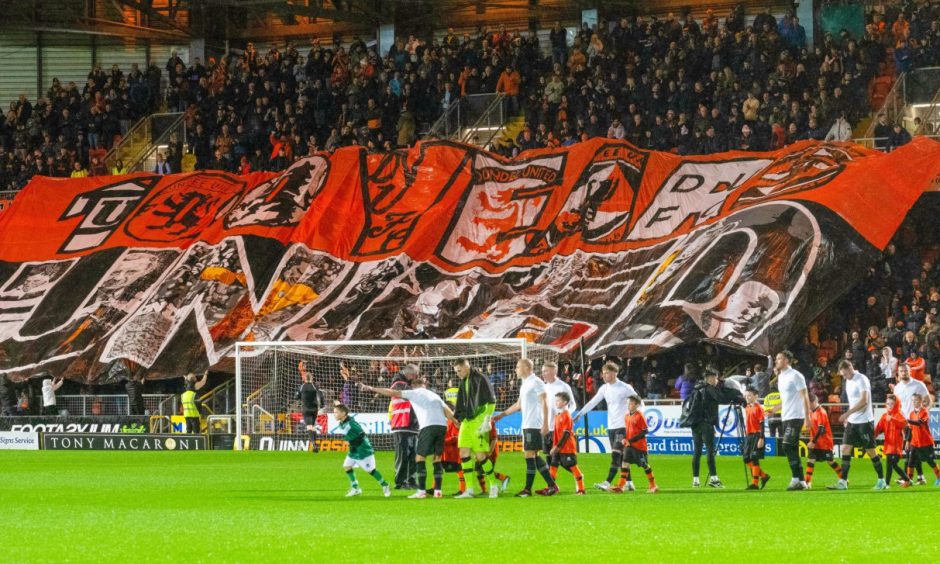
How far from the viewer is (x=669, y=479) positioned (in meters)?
22.0

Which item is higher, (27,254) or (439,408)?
(27,254)

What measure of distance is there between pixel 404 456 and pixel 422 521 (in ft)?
17.9

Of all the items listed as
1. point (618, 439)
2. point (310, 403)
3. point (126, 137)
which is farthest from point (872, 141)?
point (126, 137)

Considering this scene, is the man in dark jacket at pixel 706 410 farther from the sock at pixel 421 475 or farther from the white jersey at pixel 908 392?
the sock at pixel 421 475

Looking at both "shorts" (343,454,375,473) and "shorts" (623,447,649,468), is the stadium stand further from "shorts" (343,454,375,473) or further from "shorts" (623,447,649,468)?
"shorts" (343,454,375,473)

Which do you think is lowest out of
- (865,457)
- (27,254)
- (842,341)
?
(865,457)

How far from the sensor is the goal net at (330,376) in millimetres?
32469

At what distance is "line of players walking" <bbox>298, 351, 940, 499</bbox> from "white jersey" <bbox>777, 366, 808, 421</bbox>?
1cm

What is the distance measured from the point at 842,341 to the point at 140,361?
16.3 m

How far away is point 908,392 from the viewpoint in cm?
2122

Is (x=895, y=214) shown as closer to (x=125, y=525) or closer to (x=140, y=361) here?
(x=140, y=361)

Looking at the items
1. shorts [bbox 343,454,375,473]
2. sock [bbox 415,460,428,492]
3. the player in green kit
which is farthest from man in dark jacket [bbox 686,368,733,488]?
shorts [bbox 343,454,375,473]

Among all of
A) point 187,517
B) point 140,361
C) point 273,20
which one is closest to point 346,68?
point 273,20

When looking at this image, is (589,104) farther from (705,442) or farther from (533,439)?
(533,439)
